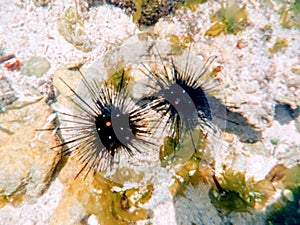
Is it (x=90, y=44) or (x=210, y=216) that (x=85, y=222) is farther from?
(x=90, y=44)

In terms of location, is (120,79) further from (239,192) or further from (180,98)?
(239,192)

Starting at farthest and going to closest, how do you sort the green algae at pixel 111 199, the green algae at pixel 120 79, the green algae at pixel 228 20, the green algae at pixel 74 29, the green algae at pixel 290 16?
the green algae at pixel 74 29 < the green algae at pixel 120 79 < the green algae at pixel 290 16 < the green algae at pixel 228 20 < the green algae at pixel 111 199

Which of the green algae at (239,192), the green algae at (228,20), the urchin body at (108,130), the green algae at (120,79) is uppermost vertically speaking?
the green algae at (228,20)

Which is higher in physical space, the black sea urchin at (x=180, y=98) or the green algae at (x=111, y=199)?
the black sea urchin at (x=180, y=98)

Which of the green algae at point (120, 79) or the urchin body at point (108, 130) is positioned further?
the green algae at point (120, 79)

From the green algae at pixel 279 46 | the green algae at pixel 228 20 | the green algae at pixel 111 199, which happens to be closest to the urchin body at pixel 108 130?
the green algae at pixel 111 199

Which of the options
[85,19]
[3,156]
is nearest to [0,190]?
[3,156]

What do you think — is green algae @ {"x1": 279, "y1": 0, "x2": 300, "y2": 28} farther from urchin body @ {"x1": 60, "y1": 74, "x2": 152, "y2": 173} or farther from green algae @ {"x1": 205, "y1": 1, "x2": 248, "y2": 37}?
urchin body @ {"x1": 60, "y1": 74, "x2": 152, "y2": 173}

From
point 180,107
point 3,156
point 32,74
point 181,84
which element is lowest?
point 3,156

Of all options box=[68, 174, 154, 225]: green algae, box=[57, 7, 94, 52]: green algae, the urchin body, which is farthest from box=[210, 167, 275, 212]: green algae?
box=[57, 7, 94, 52]: green algae

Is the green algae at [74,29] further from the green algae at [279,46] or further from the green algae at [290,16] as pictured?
the green algae at [290,16]

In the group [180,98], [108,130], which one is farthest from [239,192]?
[108,130]
